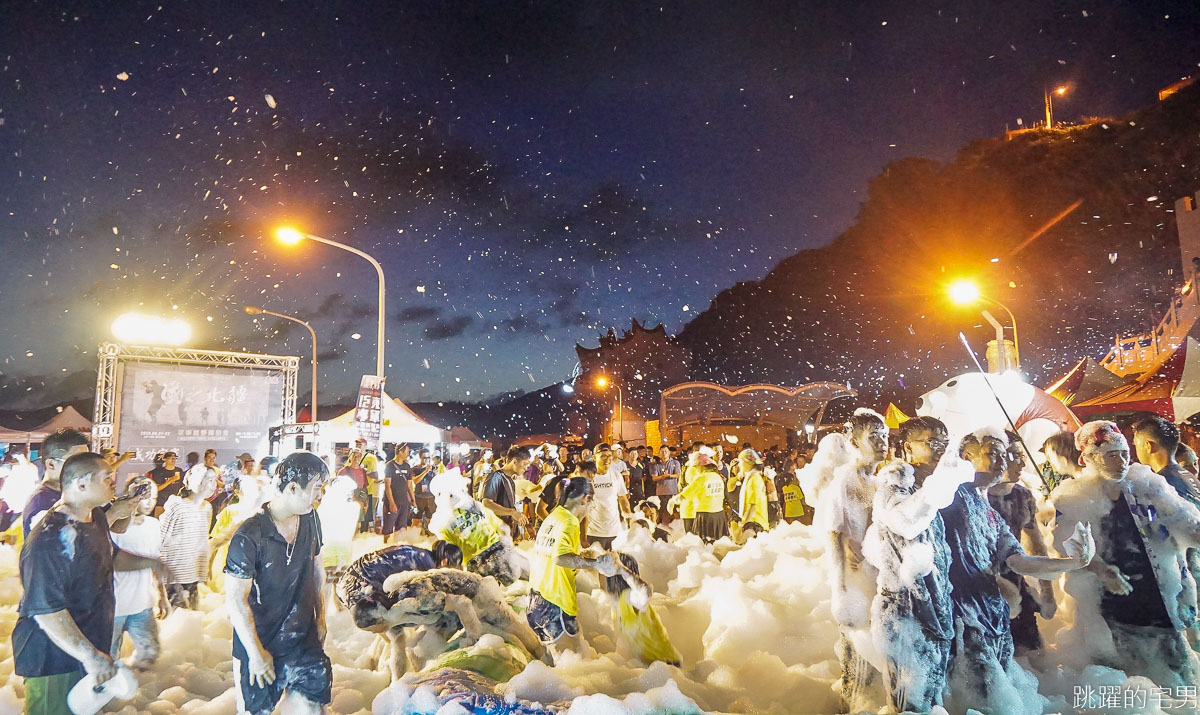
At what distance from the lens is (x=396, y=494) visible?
1180 cm

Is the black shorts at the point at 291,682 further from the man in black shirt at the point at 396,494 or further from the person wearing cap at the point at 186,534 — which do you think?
the man in black shirt at the point at 396,494

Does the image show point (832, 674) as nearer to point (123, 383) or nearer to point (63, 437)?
point (63, 437)

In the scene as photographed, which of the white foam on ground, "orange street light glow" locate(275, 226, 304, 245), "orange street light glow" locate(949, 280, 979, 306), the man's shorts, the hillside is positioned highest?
the hillside

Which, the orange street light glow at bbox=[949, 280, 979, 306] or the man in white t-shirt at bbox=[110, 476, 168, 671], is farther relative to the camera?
the orange street light glow at bbox=[949, 280, 979, 306]

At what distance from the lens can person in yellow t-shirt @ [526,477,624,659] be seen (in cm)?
483

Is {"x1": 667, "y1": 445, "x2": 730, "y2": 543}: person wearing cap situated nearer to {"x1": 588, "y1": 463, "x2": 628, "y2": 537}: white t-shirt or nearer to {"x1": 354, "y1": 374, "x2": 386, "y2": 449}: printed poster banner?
{"x1": 588, "y1": 463, "x2": 628, "y2": 537}: white t-shirt

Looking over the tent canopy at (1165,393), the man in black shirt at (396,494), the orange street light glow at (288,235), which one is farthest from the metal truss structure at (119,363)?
the tent canopy at (1165,393)

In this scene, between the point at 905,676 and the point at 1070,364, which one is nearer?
the point at 905,676

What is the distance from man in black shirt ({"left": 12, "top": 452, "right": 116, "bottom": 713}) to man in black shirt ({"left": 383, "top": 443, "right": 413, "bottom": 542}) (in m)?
8.11

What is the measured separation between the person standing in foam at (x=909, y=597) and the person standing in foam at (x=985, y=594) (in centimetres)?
17

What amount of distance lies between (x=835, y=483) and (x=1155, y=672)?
2.29 metres

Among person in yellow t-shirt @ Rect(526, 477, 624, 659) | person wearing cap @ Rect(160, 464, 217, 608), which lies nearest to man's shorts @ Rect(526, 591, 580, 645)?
person in yellow t-shirt @ Rect(526, 477, 624, 659)

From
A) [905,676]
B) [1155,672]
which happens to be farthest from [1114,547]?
[905,676]

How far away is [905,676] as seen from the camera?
3576 mm
